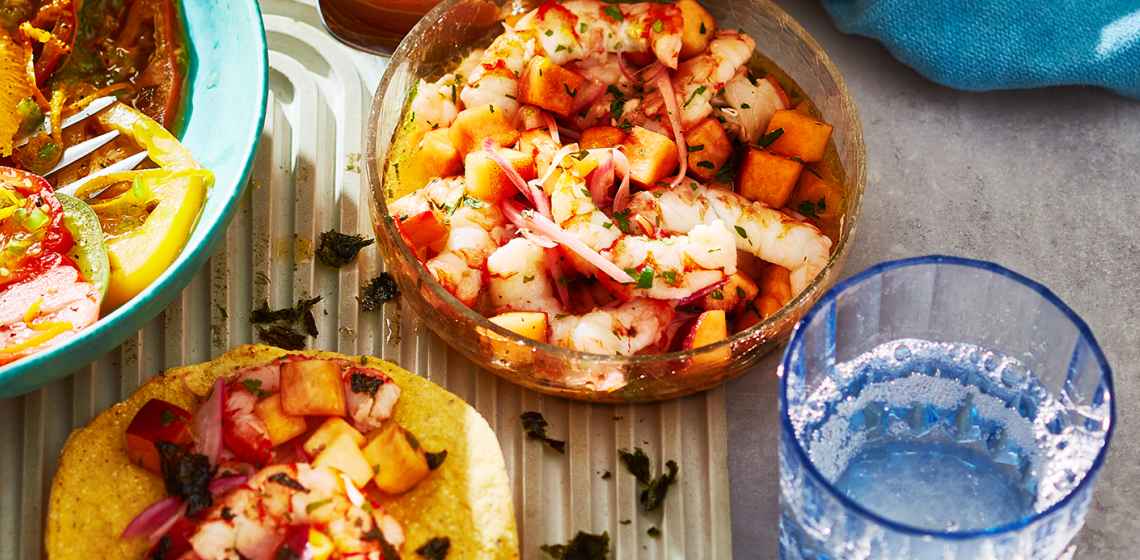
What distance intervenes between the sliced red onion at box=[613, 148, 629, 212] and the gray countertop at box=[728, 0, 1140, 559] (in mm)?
338

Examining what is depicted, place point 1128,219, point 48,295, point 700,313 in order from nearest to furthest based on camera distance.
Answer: point 48,295, point 700,313, point 1128,219

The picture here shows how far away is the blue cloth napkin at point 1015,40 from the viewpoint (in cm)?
255

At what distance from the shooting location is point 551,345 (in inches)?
79.7

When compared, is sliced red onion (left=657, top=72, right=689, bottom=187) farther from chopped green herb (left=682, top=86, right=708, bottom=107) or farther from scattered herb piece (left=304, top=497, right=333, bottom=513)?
scattered herb piece (left=304, top=497, right=333, bottom=513)

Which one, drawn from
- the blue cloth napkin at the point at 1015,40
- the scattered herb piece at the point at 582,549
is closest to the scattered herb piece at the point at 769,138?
the blue cloth napkin at the point at 1015,40

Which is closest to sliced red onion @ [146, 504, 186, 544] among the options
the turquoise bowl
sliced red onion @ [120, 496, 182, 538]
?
sliced red onion @ [120, 496, 182, 538]

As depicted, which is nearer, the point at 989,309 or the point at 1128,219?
the point at 989,309

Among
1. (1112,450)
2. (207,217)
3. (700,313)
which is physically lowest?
(1112,450)

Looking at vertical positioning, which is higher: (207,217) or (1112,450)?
(207,217)

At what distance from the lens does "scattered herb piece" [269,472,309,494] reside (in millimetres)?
1903

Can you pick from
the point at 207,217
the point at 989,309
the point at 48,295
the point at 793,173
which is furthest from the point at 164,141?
the point at 989,309

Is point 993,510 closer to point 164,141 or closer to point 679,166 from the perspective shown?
point 679,166

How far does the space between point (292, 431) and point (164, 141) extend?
0.53 m

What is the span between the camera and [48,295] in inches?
78.9
